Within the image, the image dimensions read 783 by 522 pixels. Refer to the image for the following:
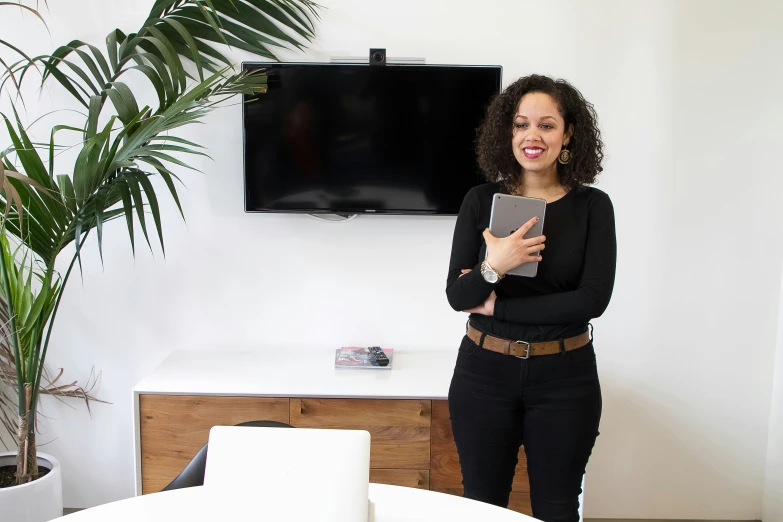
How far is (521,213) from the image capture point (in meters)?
1.79

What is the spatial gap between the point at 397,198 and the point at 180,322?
1056 mm

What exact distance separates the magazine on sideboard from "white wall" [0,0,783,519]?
0.12 meters

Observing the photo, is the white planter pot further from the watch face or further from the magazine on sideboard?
the watch face

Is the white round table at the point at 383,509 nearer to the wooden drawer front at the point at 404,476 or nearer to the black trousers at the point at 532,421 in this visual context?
the black trousers at the point at 532,421

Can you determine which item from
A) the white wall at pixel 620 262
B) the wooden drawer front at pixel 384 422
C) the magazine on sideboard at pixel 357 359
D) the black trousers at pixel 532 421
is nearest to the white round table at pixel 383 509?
the black trousers at pixel 532 421

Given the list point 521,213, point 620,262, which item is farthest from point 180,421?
point 620,262

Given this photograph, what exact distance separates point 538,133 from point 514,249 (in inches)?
13.2

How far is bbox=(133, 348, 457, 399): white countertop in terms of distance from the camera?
248 cm

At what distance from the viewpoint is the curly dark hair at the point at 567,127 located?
1.86 meters

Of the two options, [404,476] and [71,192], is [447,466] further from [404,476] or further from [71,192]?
[71,192]

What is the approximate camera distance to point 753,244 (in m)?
2.88

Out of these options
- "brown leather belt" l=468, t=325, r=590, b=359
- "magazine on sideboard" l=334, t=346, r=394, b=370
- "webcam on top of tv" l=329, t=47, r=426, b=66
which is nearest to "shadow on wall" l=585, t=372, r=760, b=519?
"magazine on sideboard" l=334, t=346, r=394, b=370

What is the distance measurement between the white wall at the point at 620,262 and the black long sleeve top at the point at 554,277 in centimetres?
102

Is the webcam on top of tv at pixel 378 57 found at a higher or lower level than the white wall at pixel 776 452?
higher
